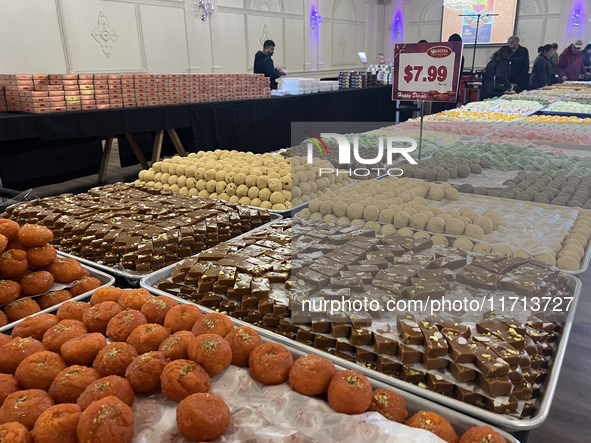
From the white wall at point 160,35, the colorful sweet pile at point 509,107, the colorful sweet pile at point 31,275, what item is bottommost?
the colorful sweet pile at point 31,275

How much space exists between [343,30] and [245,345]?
15.7 meters

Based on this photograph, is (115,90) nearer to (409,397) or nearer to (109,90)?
(109,90)

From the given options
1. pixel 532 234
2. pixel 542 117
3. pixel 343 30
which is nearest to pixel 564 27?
pixel 343 30

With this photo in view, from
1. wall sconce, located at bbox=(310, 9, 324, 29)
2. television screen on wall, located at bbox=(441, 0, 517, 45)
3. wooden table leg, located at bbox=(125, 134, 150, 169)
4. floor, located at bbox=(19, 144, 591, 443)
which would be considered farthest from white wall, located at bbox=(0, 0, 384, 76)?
floor, located at bbox=(19, 144, 591, 443)

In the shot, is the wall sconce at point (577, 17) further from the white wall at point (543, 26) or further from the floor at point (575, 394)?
the floor at point (575, 394)

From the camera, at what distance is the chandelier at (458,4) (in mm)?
14614

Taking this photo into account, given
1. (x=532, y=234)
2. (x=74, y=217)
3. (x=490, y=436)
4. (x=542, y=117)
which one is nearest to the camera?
(x=490, y=436)

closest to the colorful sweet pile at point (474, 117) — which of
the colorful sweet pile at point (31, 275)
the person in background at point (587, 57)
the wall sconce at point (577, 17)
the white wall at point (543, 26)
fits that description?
the colorful sweet pile at point (31, 275)

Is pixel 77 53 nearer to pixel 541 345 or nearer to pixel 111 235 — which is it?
pixel 111 235

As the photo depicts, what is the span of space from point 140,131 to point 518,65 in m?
7.46

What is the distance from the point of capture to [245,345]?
1348 millimetres

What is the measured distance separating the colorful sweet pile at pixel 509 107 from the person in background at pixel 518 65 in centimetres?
202

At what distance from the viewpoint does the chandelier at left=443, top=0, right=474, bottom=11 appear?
14614mm

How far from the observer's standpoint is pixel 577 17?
14539mm
